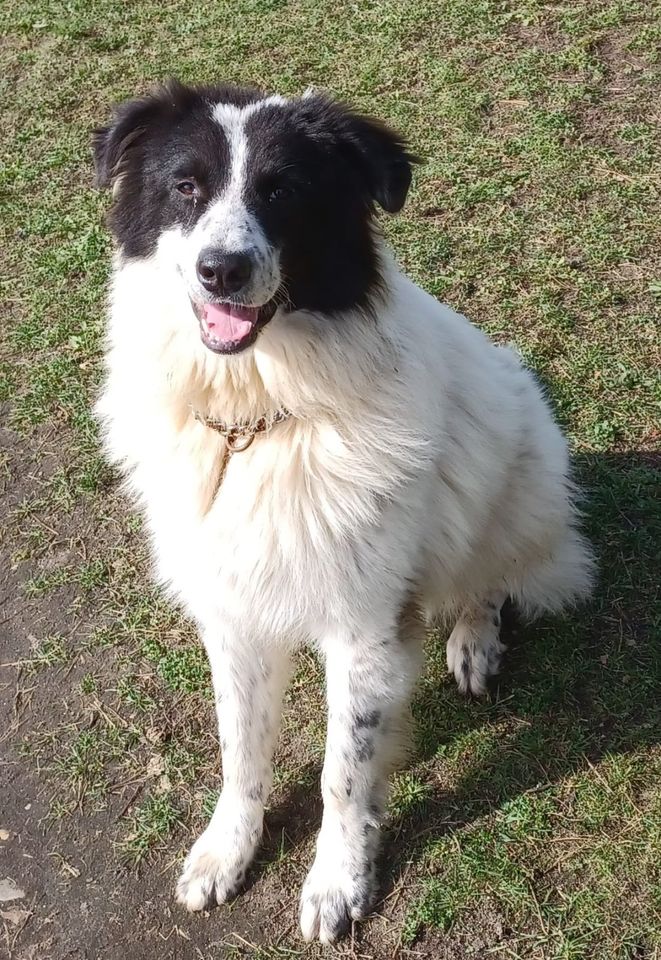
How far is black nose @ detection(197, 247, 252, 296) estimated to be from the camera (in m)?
2.21

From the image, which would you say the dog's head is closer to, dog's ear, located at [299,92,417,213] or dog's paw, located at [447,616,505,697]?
dog's ear, located at [299,92,417,213]

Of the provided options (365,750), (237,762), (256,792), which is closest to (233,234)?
(365,750)

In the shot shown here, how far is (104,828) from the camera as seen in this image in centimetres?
317

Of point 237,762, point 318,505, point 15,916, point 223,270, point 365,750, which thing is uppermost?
point 223,270

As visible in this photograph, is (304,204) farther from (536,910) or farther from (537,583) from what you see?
(536,910)

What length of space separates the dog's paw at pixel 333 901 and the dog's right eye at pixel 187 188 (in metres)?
2.00

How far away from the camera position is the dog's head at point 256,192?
2.32 metres

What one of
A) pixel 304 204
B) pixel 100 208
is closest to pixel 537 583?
pixel 304 204

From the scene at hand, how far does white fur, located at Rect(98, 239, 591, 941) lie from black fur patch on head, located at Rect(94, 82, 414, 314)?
93 millimetres

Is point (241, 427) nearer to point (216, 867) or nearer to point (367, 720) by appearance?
point (367, 720)

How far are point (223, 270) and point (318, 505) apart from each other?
693mm

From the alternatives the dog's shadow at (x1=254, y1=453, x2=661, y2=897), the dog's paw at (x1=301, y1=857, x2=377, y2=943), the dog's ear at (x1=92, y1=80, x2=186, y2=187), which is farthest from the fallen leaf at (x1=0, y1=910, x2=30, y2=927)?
the dog's ear at (x1=92, y1=80, x2=186, y2=187)

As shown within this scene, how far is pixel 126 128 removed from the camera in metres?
2.50

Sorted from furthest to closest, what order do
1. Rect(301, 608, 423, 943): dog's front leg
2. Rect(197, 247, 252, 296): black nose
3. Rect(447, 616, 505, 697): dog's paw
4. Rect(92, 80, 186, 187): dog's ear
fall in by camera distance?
Rect(447, 616, 505, 697): dog's paw < Rect(301, 608, 423, 943): dog's front leg < Rect(92, 80, 186, 187): dog's ear < Rect(197, 247, 252, 296): black nose
